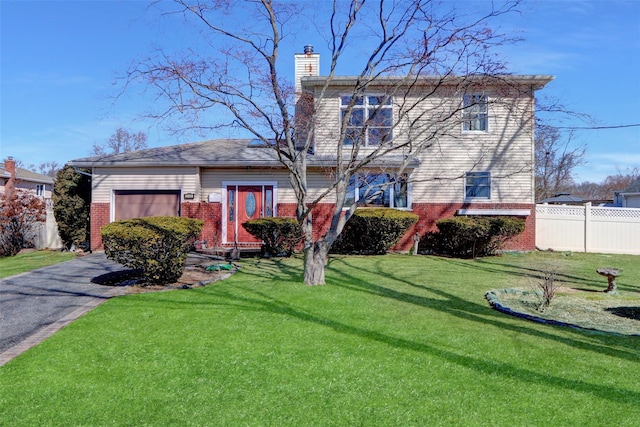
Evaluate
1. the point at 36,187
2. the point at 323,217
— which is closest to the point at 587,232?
the point at 323,217

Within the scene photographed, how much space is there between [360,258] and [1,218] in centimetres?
1216

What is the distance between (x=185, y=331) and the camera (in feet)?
17.6

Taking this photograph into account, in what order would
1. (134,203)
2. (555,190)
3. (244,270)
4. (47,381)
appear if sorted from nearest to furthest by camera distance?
1. (47,381)
2. (244,270)
3. (134,203)
4. (555,190)

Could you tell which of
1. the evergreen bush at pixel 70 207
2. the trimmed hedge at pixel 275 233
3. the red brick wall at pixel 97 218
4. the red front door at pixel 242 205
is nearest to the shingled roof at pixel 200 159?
the evergreen bush at pixel 70 207

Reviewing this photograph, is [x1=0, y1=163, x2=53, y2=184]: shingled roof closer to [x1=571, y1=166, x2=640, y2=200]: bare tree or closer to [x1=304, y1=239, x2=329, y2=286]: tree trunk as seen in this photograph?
[x1=304, y1=239, x2=329, y2=286]: tree trunk

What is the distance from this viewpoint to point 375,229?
13.0 metres

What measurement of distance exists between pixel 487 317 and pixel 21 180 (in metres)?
29.6

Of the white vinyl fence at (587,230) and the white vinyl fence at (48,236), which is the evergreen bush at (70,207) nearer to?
the white vinyl fence at (48,236)

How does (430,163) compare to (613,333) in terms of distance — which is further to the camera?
(430,163)

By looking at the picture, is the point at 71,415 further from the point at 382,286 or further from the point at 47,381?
the point at 382,286

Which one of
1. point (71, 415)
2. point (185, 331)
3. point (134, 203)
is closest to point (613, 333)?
point (185, 331)

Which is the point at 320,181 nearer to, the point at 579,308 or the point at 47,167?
the point at 579,308

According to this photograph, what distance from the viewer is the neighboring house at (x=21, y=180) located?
86.8 feet

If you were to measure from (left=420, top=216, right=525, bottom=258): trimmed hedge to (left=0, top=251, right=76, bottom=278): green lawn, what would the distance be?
1125 centimetres
